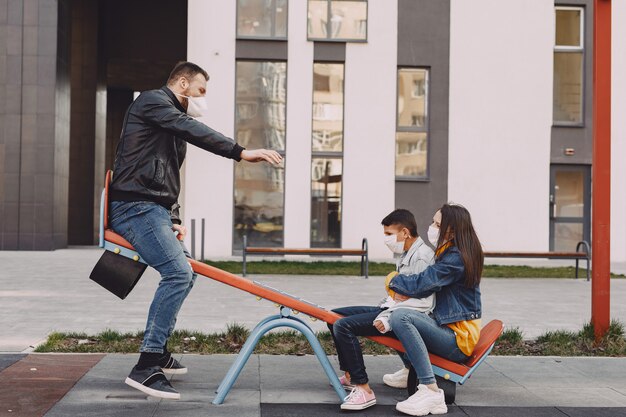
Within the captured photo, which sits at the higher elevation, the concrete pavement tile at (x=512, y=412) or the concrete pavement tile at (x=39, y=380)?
the concrete pavement tile at (x=39, y=380)

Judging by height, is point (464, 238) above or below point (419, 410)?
above

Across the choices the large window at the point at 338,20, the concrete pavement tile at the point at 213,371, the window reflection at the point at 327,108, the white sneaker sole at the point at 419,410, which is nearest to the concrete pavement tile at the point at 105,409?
the concrete pavement tile at the point at 213,371

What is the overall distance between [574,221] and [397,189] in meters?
4.91

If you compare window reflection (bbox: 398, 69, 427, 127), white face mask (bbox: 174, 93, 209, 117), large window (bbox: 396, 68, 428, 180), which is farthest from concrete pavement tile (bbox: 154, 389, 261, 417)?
window reflection (bbox: 398, 69, 427, 127)

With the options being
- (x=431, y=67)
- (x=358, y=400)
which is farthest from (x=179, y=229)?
(x=431, y=67)

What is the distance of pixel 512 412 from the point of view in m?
5.05

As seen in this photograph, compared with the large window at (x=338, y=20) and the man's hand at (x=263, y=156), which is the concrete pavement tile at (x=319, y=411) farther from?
the large window at (x=338, y=20)

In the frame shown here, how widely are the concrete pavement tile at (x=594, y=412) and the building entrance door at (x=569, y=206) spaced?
1775cm

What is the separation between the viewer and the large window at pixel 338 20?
22000 mm

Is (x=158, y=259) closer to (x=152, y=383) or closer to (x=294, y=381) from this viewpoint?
(x=152, y=383)

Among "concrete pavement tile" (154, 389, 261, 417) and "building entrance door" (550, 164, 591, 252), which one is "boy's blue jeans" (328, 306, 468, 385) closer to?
"concrete pavement tile" (154, 389, 261, 417)

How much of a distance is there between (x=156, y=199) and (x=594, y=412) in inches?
120

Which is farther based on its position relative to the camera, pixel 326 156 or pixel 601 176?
pixel 326 156

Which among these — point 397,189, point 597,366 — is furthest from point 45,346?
point 397,189
